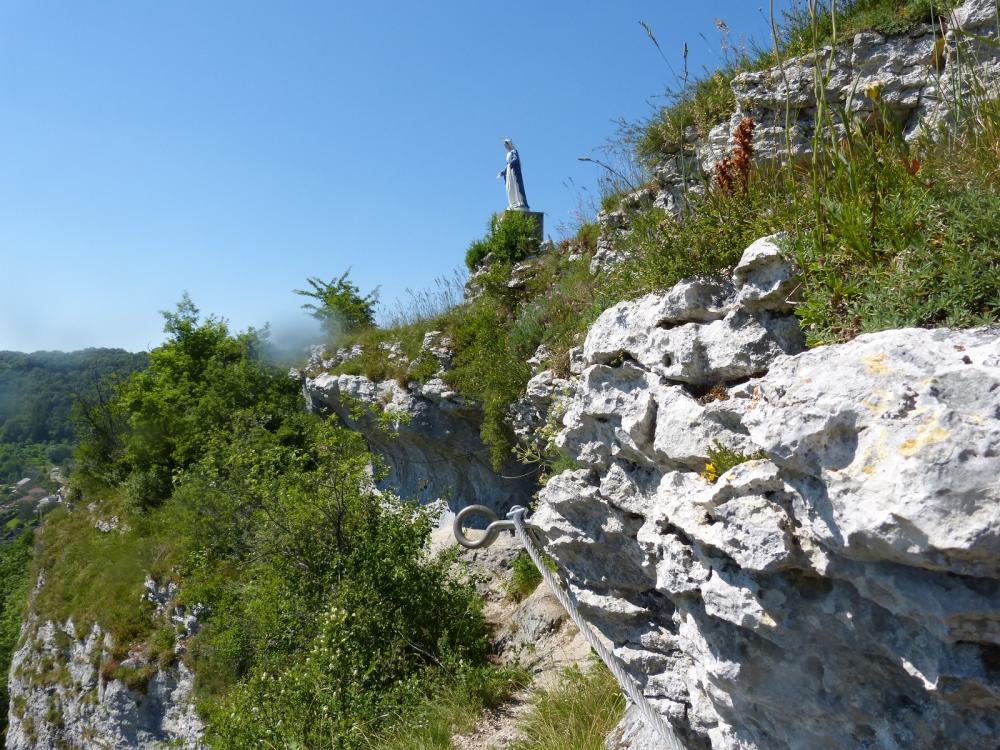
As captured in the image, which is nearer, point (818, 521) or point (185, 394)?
point (818, 521)

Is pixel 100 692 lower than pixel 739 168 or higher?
lower

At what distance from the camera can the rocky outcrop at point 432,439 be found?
10.4m

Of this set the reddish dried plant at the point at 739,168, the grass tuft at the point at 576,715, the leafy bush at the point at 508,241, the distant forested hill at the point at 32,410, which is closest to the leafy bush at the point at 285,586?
the grass tuft at the point at 576,715

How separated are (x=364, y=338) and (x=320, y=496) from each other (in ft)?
18.7

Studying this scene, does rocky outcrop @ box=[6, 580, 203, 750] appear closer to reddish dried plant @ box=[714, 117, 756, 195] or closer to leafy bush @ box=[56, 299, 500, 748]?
leafy bush @ box=[56, 299, 500, 748]

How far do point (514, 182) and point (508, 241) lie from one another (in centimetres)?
288

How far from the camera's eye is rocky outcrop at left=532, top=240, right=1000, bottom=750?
83.0 inches

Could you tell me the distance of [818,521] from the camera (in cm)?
249

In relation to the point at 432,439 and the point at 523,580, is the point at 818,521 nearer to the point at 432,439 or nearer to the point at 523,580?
the point at 523,580

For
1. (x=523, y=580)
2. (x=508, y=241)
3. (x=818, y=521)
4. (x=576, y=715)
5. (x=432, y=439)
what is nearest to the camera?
(x=818, y=521)

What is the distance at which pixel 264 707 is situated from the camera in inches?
252

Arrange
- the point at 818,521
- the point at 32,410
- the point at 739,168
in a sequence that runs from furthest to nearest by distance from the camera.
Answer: the point at 32,410 < the point at 739,168 < the point at 818,521

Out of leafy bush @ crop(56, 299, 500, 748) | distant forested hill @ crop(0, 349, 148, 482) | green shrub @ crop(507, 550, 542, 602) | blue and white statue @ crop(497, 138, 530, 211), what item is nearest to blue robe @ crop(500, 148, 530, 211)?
blue and white statue @ crop(497, 138, 530, 211)

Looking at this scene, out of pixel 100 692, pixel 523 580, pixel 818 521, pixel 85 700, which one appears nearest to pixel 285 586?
pixel 523 580
